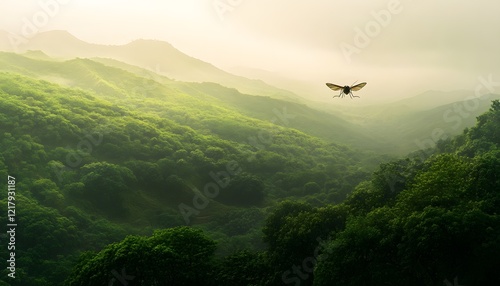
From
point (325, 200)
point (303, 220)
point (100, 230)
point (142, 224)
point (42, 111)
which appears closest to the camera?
point (303, 220)

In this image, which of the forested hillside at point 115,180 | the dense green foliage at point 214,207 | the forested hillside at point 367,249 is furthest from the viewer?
the forested hillside at point 115,180

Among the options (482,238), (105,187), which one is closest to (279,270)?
(482,238)

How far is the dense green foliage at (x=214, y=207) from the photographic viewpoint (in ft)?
123

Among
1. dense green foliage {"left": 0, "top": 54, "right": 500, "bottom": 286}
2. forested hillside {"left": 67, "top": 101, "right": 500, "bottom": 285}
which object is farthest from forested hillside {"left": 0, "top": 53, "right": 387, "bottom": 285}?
forested hillside {"left": 67, "top": 101, "right": 500, "bottom": 285}

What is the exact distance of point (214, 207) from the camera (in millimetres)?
112812

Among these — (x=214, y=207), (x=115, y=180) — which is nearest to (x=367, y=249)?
(x=214, y=207)

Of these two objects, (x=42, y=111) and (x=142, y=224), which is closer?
(x=142, y=224)

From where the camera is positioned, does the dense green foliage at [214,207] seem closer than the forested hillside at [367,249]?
No

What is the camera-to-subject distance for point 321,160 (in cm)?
19850

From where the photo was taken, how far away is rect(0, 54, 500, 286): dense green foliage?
37.3 m

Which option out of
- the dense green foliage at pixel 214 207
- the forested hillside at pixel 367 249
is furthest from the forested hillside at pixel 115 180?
the forested hillside at pixel 367 249

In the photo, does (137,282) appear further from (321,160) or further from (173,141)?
(321,160)

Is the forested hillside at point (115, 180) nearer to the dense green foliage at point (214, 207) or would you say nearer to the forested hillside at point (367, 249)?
the dense green foliage at point (214, 207)

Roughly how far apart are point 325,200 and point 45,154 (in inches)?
3067
